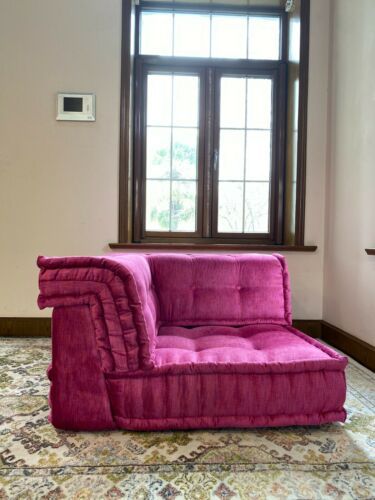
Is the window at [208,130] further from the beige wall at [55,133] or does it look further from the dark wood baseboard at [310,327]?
the dark wood baseboard at [310,327]

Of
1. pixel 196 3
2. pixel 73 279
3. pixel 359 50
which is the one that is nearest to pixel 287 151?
pixel 359 50

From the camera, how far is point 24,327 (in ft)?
8.49

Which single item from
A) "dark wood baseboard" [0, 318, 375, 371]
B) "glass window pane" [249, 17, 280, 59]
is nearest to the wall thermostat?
"glass window pane" [249, 17, 280, 59]

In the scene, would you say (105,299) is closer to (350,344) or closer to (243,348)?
(243,348)

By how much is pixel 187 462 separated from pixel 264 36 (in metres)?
3.07

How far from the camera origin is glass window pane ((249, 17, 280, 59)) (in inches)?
112

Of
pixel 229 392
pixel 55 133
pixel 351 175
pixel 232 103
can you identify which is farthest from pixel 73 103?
pixel 229 392

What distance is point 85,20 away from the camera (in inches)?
101

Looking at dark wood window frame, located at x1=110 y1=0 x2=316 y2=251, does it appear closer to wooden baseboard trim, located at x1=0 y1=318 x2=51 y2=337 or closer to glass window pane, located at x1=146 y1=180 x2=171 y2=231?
glass window pane, located at x1=146 y1=180 x2=171 y2=231

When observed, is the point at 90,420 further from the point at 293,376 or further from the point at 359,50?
the point at 359,50

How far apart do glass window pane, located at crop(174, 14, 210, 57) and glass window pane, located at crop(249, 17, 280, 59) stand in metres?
0.37


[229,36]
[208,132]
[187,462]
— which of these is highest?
[229,36]

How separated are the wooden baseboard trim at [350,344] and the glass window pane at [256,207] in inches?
35.1

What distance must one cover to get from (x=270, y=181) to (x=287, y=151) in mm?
274
